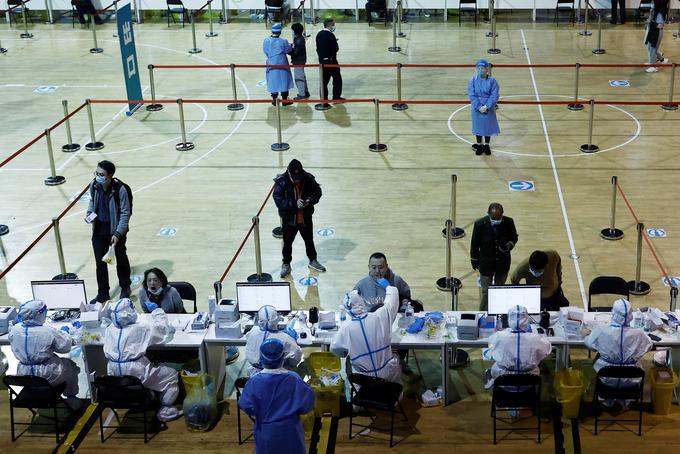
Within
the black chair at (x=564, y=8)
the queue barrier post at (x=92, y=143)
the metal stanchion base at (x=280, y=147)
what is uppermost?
the black chair at (x=564, y=8)

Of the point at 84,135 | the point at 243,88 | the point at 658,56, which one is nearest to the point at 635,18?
the point at 658,56

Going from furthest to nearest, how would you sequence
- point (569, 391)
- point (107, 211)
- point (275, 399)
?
point (107, 211), point (569, 391), point (275, 399)

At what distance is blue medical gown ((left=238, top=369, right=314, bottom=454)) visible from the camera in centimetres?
855

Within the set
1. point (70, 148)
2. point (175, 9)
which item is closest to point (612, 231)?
point (70, 148)

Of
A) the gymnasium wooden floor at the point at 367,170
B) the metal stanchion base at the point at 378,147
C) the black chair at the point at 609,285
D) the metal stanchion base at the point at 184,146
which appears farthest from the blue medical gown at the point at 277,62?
the black chair at the point at 609,285

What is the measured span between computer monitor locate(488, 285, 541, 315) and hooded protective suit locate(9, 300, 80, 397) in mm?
4614

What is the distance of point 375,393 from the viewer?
982cm

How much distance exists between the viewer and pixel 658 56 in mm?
22062

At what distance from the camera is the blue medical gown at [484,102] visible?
1647 cm

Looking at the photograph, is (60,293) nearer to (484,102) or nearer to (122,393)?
(122,393)

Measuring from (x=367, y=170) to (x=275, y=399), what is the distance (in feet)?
28.9

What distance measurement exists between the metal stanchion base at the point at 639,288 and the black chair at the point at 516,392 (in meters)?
3.42

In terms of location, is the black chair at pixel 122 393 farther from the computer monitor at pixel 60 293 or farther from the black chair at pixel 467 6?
the black chair at pixel 467 6

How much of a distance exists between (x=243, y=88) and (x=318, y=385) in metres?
12.4
